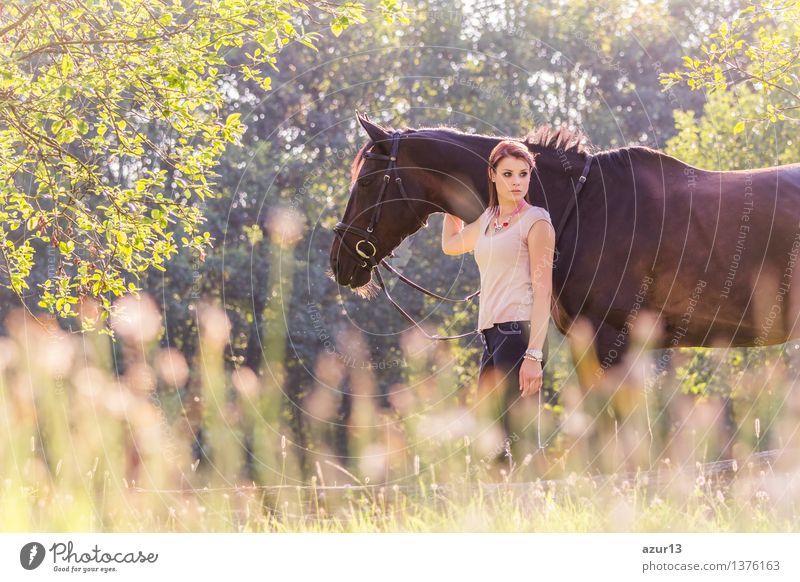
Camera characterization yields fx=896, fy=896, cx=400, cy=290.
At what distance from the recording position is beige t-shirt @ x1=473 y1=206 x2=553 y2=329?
5945 millimetres

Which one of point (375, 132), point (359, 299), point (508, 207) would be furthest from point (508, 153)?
point (359, 299)

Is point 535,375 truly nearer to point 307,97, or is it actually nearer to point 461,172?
point 461,172

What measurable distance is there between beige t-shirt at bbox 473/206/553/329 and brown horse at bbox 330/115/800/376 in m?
0.83


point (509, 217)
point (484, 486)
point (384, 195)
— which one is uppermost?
point (384, 195)

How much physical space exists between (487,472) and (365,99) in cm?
1396

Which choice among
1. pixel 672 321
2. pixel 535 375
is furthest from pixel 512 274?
pixel 672 321
